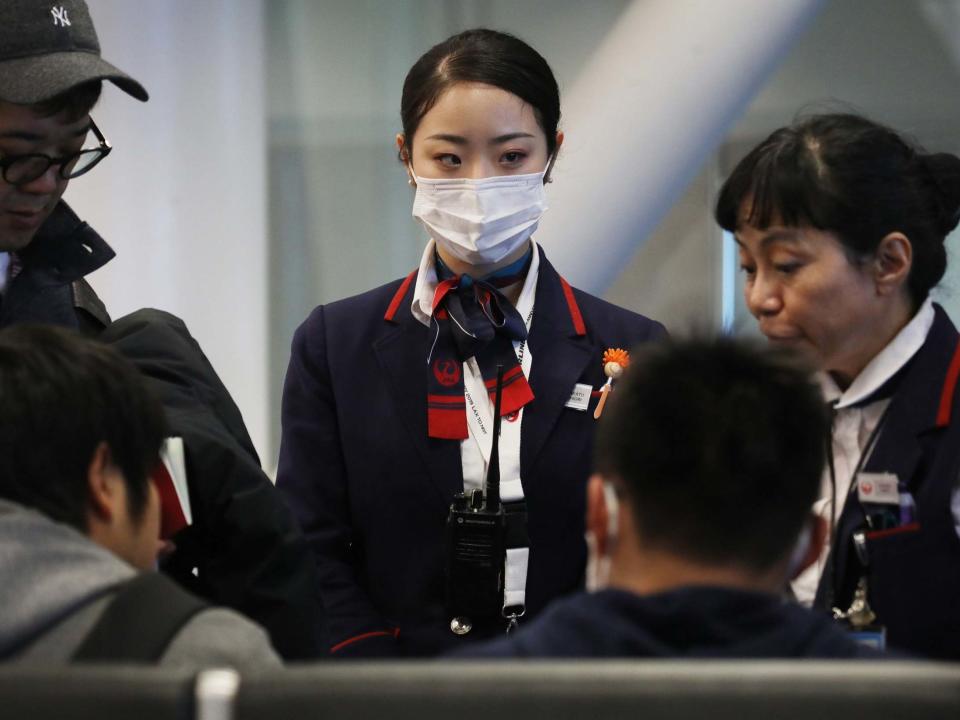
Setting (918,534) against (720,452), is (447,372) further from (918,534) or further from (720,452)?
(720,452)

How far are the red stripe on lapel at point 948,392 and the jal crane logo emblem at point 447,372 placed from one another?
75 centimetres

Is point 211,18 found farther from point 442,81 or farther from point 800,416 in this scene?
point 800,416

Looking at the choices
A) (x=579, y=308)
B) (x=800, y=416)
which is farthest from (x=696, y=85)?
(x=800, y=416)

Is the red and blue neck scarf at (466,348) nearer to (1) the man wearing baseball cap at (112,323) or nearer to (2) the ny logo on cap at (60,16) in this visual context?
(1) the man wearing baseball cap at (112,323)

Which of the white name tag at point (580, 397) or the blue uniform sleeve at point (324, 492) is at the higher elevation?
the white name tag at point (580, 397)

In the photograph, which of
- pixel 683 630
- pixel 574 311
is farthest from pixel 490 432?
pixel 683 630

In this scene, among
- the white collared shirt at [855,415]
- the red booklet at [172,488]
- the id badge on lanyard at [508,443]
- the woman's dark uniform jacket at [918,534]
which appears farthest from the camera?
the id badge on lanyard at [508,443]

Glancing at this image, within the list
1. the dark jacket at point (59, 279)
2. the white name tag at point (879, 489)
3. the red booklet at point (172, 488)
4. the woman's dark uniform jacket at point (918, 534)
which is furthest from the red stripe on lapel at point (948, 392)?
the dark jacket at point (59, 279)

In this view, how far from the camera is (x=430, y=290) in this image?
7.15 ft

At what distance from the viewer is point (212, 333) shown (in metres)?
3.97

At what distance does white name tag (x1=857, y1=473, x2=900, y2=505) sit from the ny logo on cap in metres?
1.30

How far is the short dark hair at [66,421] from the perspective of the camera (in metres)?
1.27

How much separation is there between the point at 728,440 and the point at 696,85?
2275 millimetres

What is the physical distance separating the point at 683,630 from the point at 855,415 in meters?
0.82
